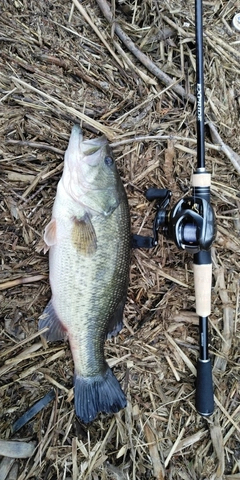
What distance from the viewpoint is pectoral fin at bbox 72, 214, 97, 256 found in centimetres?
219

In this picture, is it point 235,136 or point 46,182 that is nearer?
point 46,182

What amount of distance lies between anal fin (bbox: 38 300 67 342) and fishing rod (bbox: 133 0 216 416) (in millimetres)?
618

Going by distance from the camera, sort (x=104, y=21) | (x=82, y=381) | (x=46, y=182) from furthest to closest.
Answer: (x=104, y=21) < (x=46, y=182) < (x=82, y=381)

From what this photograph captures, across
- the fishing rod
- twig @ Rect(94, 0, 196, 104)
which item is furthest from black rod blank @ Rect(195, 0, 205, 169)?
twig @ Rect(94, 0, 196, 104)

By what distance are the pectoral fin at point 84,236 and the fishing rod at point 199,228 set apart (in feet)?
1.05

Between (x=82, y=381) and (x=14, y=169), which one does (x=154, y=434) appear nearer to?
(x=82, y=381)

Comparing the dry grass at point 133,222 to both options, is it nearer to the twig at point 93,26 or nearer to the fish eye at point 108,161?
the twig at point 93,26

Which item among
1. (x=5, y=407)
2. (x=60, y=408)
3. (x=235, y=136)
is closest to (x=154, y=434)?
(x=60, y=408)

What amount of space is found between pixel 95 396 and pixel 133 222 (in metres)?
1.06

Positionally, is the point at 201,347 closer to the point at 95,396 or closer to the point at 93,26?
the point at 95,396

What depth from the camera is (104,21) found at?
2.71m

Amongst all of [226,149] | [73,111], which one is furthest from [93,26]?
[226,149]

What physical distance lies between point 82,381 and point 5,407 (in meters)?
0.52

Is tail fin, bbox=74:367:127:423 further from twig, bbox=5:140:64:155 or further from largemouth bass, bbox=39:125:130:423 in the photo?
twig, bbox=5:140:64:155
